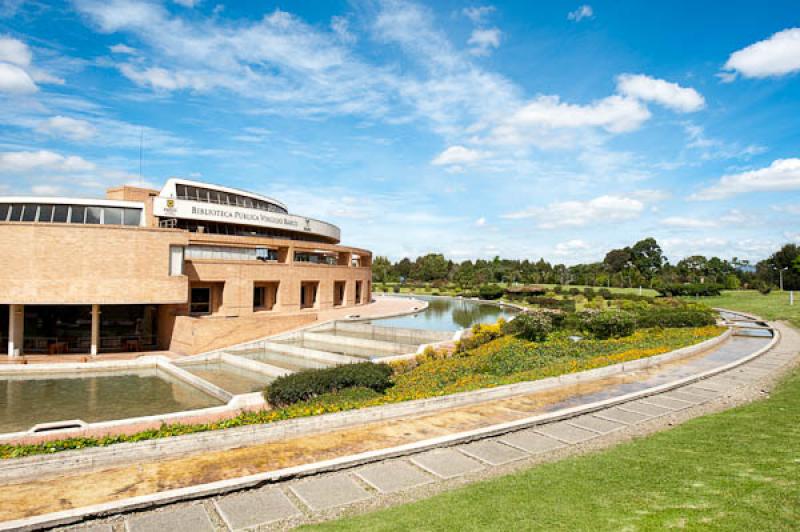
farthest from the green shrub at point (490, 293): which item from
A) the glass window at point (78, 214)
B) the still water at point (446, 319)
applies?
the glass window at point (78, 214)

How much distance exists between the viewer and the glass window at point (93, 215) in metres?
29.5

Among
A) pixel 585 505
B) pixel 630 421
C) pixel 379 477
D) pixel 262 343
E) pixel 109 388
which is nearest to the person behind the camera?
pixel 585 505

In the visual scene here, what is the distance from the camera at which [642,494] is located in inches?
262

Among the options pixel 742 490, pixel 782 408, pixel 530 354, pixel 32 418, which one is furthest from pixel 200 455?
pixel 530 354

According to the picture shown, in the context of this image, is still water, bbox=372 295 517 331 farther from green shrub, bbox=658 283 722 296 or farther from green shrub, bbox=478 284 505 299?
green shrub, bbox=658 283 722 296

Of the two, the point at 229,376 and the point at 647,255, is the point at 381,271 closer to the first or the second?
the point at 647,255

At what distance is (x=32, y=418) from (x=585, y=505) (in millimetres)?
17086

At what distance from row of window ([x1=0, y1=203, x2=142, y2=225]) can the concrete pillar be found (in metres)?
6.56

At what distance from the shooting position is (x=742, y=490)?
6.48 meters

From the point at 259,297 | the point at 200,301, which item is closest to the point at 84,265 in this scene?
the point at 200,301

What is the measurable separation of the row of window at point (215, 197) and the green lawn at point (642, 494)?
111ft

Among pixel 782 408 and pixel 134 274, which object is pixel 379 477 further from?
pixel 134 274

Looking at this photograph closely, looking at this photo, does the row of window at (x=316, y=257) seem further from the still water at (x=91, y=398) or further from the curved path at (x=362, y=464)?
the curved path at (x=362, y=464)

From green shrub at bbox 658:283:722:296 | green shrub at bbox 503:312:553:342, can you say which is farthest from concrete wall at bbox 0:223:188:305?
green shrub at bbox 658:283:722:296
